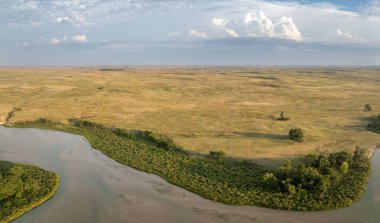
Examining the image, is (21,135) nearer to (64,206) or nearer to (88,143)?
(88,143)

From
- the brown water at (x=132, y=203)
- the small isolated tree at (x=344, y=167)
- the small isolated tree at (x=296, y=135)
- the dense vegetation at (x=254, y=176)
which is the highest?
the small isolated tree at (x=296, y=135)

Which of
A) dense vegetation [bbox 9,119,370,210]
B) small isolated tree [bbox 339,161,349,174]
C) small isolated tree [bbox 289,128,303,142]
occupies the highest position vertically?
small isolated tree [bbox 289,128,303,142]

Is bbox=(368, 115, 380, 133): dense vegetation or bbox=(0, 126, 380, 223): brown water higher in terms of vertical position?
bbox=(368, 115, 380, 133): dense vegetation

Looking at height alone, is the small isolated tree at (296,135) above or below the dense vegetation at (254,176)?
above

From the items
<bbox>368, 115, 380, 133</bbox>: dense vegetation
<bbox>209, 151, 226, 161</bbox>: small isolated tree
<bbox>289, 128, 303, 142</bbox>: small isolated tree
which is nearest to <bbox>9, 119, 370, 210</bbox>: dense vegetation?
<bbox>209, 151, 226, 161</bbox>: small isolated tree

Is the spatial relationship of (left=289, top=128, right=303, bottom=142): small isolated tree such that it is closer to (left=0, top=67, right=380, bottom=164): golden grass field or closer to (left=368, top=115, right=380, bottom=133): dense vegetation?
(left=0, top=67, right=380, bottom=164): golden grass field

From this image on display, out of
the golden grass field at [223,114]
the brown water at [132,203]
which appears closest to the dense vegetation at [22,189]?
the brown water at [132,203]

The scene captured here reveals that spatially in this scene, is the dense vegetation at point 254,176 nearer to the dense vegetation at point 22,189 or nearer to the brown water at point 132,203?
the brown water at point 132,203
